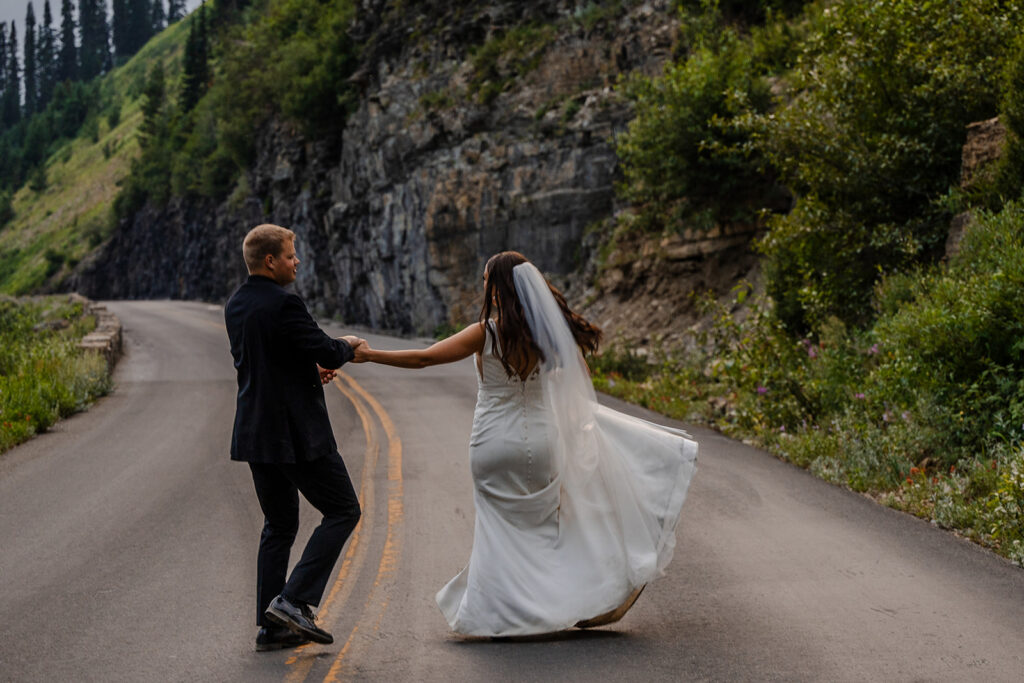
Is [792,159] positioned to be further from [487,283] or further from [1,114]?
[1,114]

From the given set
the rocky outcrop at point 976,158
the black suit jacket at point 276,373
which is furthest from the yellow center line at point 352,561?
the rocky outcrop at point 976,158

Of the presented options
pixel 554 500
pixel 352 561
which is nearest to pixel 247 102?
pixel 352 561

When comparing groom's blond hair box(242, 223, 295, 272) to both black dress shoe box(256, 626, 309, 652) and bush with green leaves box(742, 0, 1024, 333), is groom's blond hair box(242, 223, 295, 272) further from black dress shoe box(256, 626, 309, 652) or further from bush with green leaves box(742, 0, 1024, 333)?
bush with green leaves box(742, 0, 1024, 333)

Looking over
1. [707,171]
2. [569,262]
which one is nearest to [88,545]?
[707,171]

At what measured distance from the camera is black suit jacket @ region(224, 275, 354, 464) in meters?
5.20

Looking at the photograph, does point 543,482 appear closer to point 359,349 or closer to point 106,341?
point 359,349

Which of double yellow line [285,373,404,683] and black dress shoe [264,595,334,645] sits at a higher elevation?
black dress shoe [264,595,334,645]

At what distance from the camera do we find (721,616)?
19.2 feet

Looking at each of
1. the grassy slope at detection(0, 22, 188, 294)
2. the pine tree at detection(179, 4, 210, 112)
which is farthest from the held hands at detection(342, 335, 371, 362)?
the grassy slope at detection(0, 22, 188, 294)

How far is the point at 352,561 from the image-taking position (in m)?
7.28

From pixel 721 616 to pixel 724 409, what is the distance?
9376 mm

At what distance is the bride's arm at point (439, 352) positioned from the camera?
5.44 m

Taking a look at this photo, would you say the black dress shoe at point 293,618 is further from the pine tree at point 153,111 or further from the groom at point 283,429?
the pine tree at point 153,111

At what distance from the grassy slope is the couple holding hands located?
8919cm
